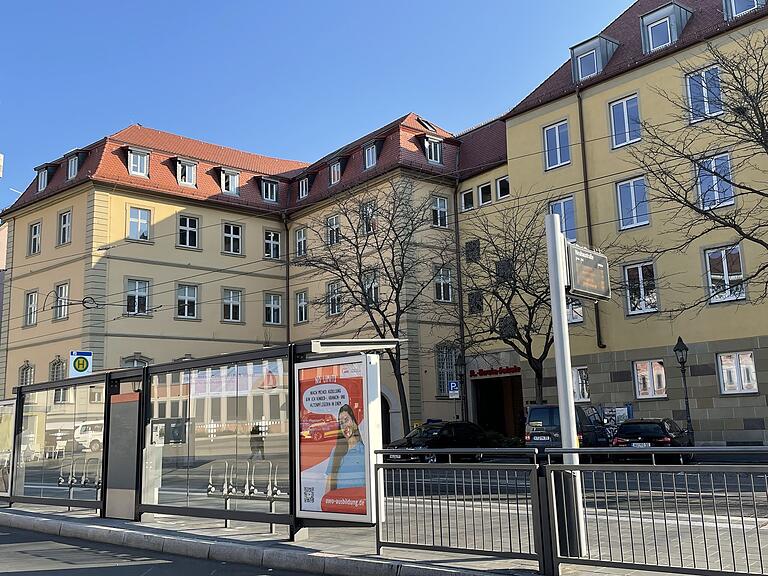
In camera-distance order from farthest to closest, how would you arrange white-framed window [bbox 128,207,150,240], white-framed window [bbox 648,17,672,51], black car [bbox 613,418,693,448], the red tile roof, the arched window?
white-framed window [bbox 128,207,150,240] → the arched window → white-framed window [bbox 648,17,672,51] → the red tile roof → black car [bbox 613,418,693,448]

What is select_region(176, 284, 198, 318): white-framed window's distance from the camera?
1524 inches

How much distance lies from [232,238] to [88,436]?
2790 centimetres

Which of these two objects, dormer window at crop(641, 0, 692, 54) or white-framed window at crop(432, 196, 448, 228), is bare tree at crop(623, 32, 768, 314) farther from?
white-framed window at crop(432, 196, 448, 228)

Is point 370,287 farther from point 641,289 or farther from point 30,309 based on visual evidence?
point 30,309

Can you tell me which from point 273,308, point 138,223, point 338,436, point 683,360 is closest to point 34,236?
point 138,223

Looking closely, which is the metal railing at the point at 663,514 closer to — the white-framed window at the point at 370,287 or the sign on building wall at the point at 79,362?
the white-framed window at the point at 370,287

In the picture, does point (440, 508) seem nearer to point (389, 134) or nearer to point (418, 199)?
point (418, 199)

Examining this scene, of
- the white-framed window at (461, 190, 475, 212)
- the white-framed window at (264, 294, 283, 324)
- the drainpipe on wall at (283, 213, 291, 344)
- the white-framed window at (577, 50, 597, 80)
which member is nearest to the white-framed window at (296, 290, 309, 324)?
the drainpipe on wall at (283, 213, 291, 344)

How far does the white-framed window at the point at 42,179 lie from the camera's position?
40906mm

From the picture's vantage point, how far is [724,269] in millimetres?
26719

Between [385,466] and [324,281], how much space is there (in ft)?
104

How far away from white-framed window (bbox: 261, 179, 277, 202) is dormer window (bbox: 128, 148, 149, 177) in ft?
24.2

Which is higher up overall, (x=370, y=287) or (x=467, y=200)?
(x=467, y=200)

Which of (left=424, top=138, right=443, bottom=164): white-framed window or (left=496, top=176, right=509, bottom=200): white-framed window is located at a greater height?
(left=424, top=138, right=443, bottom=164): white-framed window
